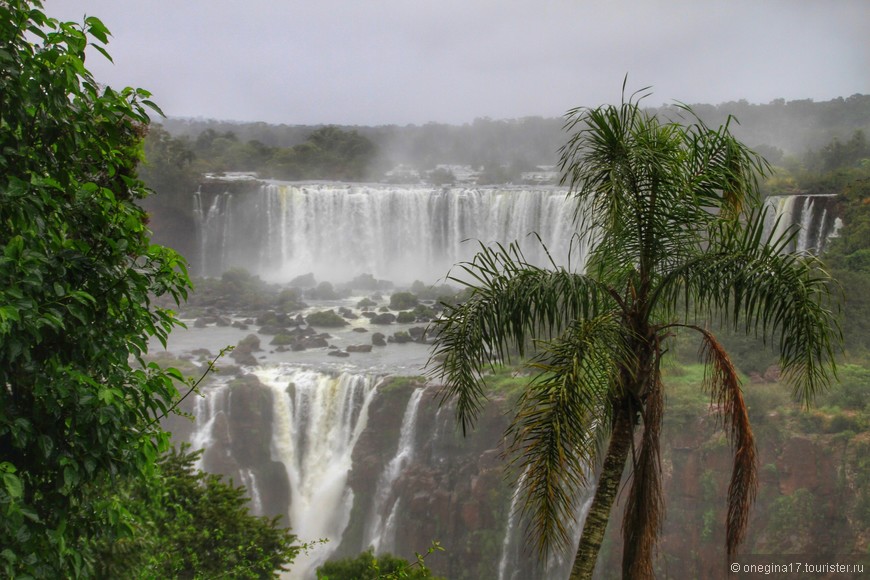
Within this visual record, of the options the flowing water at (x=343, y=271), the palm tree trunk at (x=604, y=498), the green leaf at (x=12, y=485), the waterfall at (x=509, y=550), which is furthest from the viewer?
the flowing water at (x=343, y=271)

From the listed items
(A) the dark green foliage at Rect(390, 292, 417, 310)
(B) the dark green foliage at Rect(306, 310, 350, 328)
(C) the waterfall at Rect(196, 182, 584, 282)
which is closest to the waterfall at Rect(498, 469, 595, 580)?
(B) the dark green foliage at Rect(306, 310, 350, 328)

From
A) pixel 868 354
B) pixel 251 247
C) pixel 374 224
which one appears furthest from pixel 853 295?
pixel 251 247

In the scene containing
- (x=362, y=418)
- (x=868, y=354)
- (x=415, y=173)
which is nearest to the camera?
(x=868, y=354)

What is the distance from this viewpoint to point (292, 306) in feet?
94.7

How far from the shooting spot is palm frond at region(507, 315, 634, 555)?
13.8ft

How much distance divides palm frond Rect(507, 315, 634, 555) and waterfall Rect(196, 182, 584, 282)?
24997mm

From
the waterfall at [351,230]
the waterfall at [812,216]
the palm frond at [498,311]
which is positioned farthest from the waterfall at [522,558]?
the waterfall at [351,230]

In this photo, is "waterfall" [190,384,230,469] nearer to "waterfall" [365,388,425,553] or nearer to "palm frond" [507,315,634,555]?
"waterfall" [365,388,425,553]

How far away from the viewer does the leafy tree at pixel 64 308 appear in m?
3.49

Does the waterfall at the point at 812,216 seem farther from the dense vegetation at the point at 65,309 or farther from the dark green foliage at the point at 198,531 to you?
the dense vegetation at the point at 65,309

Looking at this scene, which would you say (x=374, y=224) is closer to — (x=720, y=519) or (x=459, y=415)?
(x=720, y=519)

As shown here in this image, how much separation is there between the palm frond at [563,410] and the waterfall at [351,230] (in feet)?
82.0

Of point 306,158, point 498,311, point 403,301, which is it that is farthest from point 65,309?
point 306,158

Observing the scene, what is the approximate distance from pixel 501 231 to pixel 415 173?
44.9ft
